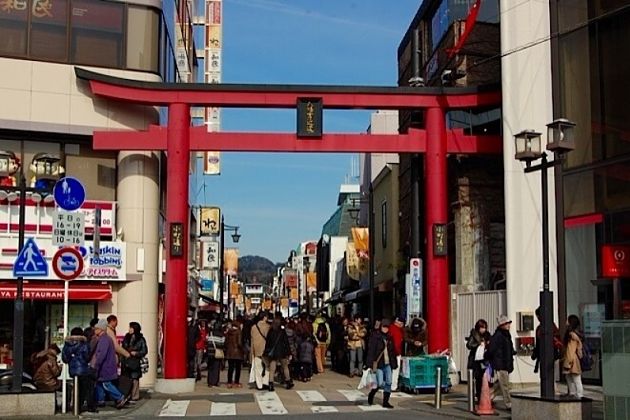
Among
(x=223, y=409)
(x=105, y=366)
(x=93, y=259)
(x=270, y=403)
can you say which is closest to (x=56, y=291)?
(x=93, y=259)

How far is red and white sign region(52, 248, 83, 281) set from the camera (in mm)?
16969

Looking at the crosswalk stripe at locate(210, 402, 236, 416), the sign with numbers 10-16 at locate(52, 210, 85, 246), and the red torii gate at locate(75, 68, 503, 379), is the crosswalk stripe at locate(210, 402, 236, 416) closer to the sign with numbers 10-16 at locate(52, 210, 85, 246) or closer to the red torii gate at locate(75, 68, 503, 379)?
the red torii gate at locate(75, 68, 503, 379)

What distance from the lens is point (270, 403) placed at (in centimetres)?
1995

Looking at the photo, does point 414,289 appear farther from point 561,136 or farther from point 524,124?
point 561,136

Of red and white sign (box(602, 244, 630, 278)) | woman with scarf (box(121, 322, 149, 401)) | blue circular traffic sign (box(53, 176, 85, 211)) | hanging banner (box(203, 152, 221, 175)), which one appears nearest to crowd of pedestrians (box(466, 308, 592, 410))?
red and white sign (box(602, 244, 630, 278))

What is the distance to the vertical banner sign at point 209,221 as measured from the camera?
1805 inches

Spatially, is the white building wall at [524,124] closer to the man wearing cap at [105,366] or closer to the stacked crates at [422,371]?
the stacked crates at [422,371]

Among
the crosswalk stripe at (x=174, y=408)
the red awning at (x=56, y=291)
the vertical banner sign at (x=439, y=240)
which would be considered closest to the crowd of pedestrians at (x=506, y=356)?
the vertical banner sign at (x=439, y=240)

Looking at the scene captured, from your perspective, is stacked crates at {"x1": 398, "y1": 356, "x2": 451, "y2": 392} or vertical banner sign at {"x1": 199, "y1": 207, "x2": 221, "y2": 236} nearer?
stacked crates at {"x1": 398, "y1": 356, "x2": 451, "y2": 392}

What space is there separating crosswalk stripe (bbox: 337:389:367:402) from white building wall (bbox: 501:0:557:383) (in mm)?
3972

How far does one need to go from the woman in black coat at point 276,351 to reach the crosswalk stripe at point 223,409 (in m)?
3.11

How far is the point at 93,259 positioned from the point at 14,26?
624 cm

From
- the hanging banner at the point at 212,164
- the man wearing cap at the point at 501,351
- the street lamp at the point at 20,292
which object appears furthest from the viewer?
the hanging banner at the point at 212,164

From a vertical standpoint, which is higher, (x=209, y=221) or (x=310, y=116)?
(x=310, y=116)
